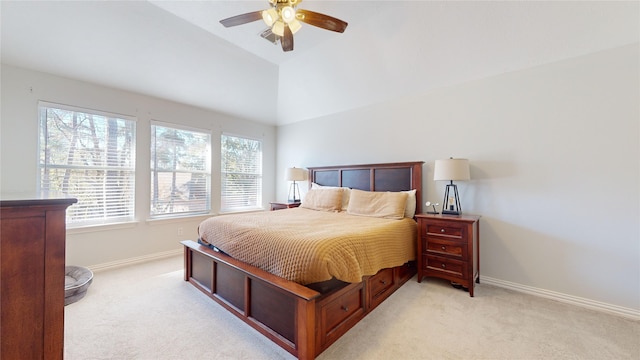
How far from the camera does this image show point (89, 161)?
315cm

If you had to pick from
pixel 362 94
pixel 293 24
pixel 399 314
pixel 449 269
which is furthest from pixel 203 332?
pixel 362 94

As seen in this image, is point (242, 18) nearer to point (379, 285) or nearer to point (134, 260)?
point (379, 285)

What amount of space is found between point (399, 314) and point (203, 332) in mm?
1637

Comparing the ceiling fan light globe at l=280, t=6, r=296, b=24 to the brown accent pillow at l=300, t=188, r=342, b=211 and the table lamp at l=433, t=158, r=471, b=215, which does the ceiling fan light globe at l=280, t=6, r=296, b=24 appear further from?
the brown accent pillow at l=300, t=188, r=342, b=211

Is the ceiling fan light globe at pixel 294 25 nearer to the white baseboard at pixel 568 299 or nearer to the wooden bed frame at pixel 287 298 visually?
the wooden bed frame at pixel 287 298

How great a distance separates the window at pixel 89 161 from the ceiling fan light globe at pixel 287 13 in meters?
2.85

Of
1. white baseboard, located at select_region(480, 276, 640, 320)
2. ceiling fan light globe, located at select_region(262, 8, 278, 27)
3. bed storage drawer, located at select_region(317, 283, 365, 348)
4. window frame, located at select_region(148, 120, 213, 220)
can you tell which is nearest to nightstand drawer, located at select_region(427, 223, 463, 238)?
white baseboard, located at select_region(480, 276, 640, 320)

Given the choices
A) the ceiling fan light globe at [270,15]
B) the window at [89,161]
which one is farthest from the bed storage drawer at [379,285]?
the window at [89,161]

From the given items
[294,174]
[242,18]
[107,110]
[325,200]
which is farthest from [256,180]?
[242,18]

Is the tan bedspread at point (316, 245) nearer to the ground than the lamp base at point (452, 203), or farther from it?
nearer to the ground

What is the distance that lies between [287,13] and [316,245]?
5.90ft

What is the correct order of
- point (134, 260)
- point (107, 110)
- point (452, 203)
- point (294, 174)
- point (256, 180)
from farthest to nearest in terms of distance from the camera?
point (256, 180) → point (294, 174) → point (134, 260) → point (107, 110) → point (452, 203)

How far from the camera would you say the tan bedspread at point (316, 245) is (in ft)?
5.72

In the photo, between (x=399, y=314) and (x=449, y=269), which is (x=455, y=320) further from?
(x=449, y=269)
